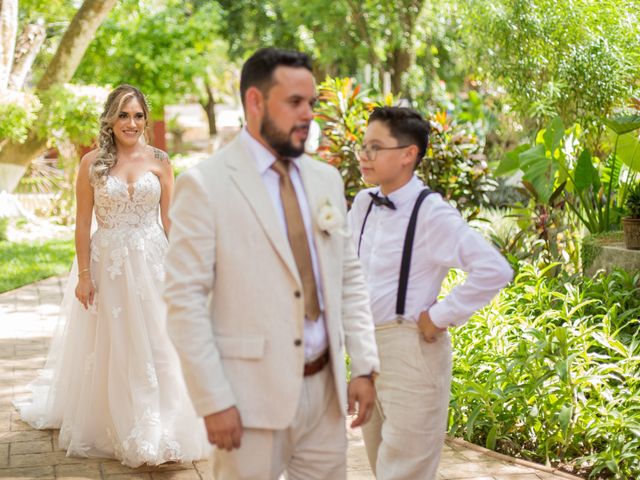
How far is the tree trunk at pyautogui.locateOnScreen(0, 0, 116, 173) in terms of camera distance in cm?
1419

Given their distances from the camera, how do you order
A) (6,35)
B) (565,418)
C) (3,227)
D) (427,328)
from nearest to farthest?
1. (427,328)
2. (565,418)
3. (3,227)
4. (6,35)

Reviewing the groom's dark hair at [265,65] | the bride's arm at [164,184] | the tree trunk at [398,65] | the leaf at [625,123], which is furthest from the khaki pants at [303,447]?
the tree trunk at [398,65]

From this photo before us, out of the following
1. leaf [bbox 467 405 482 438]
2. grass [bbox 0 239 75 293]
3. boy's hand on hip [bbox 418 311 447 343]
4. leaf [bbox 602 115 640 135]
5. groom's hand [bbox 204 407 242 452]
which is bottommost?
grass [bbox 0 239 75 293]

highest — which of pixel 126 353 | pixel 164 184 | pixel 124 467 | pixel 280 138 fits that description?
pixel 280 138

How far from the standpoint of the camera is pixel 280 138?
3.08 m

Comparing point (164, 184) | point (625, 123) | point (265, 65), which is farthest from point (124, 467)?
point (625, 123)

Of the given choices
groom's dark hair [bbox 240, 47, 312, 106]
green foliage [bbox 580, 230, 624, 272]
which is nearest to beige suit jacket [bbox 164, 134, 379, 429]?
groom's dark hair [bbox 240, 47, 312, 106]

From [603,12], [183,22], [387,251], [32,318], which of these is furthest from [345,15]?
[387,251]

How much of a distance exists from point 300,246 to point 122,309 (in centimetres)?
265

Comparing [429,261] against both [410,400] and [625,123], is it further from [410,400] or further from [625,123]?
[625,123]

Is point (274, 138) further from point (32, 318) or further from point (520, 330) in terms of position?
point (32, 318)

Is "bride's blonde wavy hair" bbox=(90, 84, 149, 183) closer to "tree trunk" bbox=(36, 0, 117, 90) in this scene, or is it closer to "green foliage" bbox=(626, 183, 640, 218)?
"green foliage" bbox=(626, 183, 640, 218)

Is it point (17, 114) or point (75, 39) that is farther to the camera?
point (75, 39)

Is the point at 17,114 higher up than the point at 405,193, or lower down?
lower down
